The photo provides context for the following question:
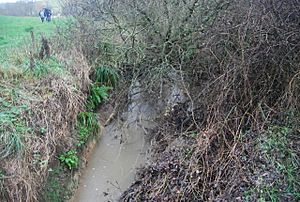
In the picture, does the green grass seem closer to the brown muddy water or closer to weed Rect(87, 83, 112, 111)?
the brown muddy water

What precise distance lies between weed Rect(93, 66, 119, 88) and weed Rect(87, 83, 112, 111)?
389 mm

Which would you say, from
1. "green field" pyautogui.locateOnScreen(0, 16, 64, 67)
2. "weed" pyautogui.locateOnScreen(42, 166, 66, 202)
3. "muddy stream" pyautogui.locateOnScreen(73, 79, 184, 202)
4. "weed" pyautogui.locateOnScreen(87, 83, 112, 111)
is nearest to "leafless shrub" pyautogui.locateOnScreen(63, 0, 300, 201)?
"muddy stream" pyautogui.locateOnScreen(73, 79, 184, 202)

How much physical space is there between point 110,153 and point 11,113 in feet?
7.49

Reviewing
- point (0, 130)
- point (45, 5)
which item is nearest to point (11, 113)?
point (0, 130)

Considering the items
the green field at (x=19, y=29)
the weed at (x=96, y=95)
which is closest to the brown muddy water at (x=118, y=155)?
the weed at (x=96, y=95)

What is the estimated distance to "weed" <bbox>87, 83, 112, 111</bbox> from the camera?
8.77 meters

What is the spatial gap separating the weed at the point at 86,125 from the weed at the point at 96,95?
50 centimetres

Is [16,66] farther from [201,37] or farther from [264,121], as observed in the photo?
[264,121]

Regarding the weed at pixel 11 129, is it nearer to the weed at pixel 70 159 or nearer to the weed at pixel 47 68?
the weed at pixel 70 159

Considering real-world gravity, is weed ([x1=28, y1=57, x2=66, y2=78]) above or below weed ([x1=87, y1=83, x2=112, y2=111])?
above

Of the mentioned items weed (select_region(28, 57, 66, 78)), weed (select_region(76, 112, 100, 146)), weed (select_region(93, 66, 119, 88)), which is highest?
weed (select_region(28, 57, 66, 78))

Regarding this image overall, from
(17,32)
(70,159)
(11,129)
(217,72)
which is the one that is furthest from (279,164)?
(17,32)

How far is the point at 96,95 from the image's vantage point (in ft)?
29.2

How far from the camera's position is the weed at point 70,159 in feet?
22.7
